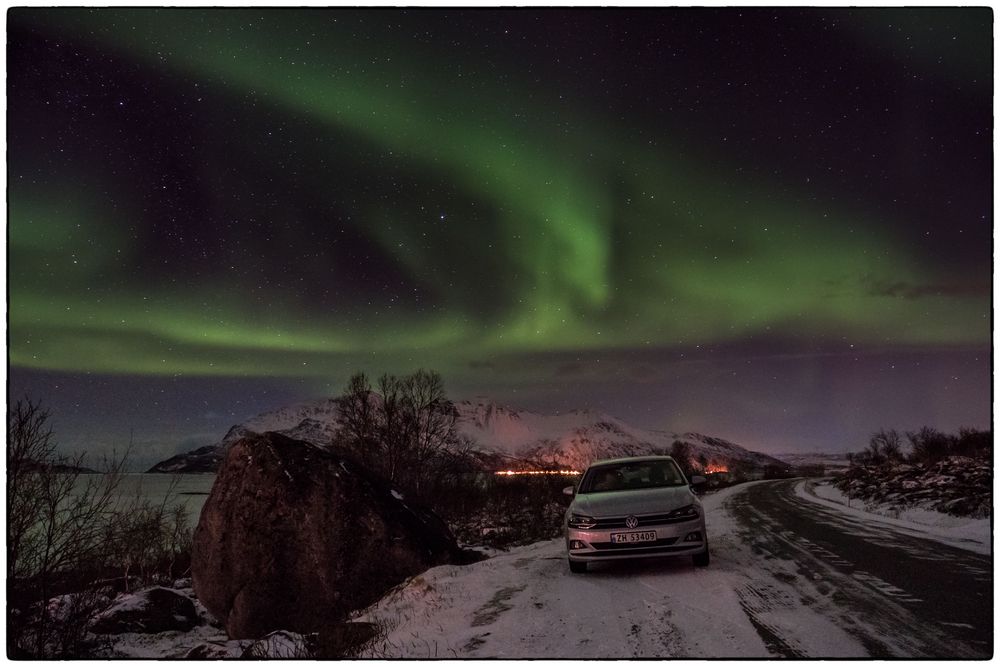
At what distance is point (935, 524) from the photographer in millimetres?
12984

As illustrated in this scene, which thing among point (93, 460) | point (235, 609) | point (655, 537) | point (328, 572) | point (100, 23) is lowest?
point (235, 609)

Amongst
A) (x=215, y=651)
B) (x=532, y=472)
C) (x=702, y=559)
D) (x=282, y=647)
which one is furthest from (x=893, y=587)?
(x=532, y=472)

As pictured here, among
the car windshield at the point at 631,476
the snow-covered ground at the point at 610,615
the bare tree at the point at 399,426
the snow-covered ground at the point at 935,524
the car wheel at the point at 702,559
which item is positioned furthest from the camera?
the bare tree at the point at 399,426

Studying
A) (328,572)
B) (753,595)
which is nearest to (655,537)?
(753,595)

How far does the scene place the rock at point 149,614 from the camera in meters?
9.92

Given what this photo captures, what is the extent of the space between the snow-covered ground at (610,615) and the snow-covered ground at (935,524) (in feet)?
10.1

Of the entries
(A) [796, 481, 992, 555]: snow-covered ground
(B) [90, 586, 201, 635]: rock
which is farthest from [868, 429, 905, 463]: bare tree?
(B) [90, 586, 201, 635]: rock

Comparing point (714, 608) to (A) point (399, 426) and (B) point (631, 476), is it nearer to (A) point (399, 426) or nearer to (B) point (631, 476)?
(B) point (631, 476)

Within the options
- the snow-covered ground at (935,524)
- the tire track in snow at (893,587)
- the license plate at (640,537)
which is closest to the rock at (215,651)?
the license plate at (640,537)

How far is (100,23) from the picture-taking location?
818cm

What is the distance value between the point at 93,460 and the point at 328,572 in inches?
141

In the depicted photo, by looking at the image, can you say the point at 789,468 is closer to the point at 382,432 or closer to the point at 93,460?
the point at 382,432

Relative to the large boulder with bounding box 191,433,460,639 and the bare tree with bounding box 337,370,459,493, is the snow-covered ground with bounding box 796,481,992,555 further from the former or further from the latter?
the bare tree with bounding box 337,370,459,493

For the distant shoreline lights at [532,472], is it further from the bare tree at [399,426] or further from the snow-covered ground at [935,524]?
the snow-covered ground at [935,524]
